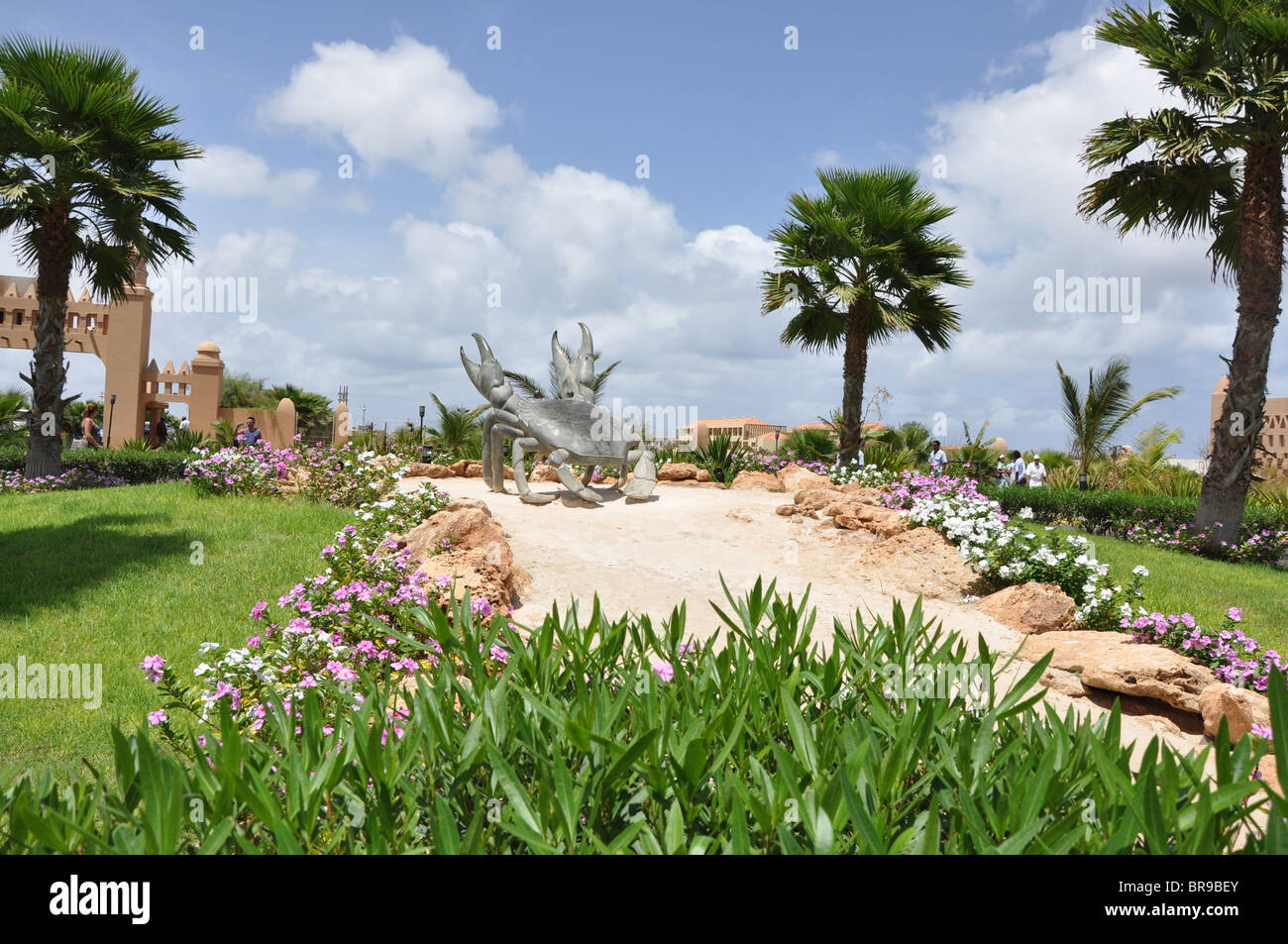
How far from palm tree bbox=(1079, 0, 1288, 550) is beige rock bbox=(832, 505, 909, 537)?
20.4ft

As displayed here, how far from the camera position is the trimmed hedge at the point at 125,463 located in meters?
14.3

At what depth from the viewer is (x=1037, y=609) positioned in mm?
6109

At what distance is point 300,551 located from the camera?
7191 millimetres

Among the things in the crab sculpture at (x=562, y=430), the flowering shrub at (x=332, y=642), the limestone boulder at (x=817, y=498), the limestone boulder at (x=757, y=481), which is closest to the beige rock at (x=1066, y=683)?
the flowering shrub at (x=332, y=642)

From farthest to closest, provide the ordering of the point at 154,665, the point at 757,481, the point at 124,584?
the point at 757,481, the point at 124,584, the point at 154,665

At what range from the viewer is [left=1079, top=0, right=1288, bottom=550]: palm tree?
10.2 metres

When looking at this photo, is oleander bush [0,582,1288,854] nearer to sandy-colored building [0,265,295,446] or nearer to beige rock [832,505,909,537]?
beige rock [832,505,909,537]

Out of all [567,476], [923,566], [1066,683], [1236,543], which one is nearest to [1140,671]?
[1066,683]

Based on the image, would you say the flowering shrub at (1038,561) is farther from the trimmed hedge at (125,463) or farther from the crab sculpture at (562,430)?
the trimmed hedge at (125,463)

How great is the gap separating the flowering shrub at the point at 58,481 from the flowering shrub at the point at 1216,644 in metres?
14.3

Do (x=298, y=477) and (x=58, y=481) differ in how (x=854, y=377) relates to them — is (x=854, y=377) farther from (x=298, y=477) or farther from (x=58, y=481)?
(x=58, y=481)
